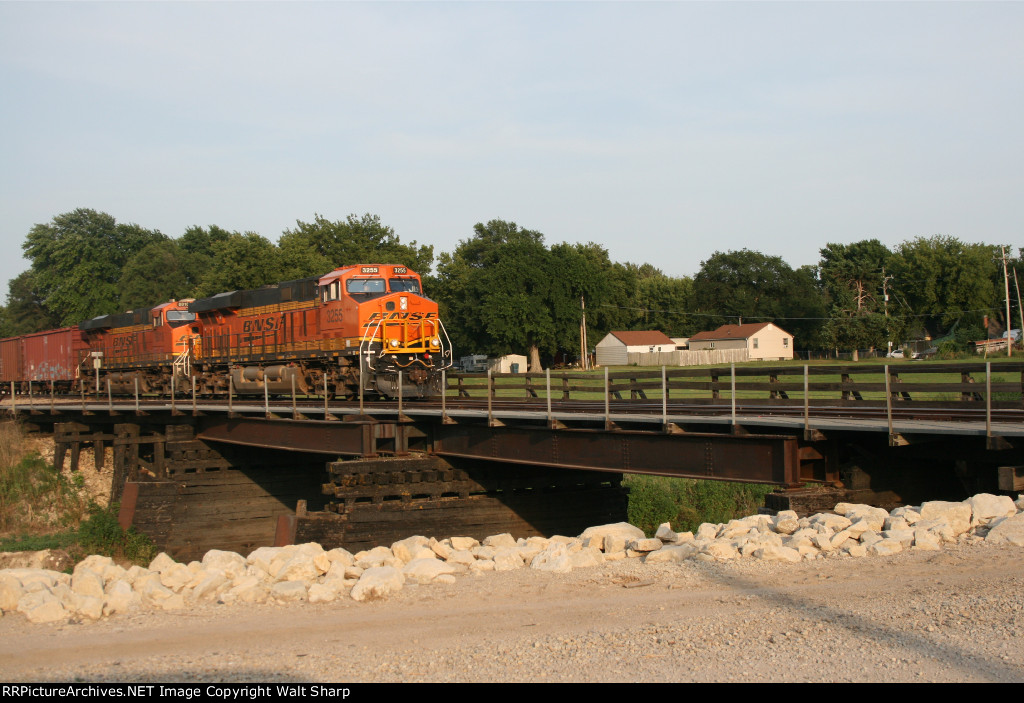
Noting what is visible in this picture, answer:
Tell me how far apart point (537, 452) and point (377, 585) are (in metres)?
6.47

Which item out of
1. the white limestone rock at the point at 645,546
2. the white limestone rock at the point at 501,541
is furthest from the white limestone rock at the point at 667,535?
the white limestone rock at the point at 501,541

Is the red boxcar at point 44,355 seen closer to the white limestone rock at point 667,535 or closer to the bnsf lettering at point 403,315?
the bnsf lettering at point 403,315

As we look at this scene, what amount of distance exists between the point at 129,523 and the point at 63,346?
23.5 m

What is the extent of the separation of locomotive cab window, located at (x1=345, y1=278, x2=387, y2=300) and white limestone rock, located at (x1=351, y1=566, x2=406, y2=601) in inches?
590

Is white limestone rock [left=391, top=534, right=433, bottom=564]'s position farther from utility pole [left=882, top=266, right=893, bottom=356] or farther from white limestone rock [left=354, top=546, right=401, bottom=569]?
utility pole [left=882, top=266, right=893, bottom=356]

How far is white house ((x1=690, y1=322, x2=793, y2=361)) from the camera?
90250 millimetres

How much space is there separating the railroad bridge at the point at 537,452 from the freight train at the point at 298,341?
1460 millimetres

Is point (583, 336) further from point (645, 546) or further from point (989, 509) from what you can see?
point (989, 509)

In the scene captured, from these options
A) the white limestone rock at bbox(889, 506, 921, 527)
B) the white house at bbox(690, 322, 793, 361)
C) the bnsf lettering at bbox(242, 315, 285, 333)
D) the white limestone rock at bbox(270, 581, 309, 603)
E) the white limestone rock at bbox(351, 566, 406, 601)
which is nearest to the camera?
the white limestone rock at bbox(351, 566, 406, 601)

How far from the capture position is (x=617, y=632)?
8.20 meters

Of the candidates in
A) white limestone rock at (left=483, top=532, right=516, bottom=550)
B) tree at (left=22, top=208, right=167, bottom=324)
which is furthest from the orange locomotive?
tree at (left=22, top=208, right=167, bottom=324)

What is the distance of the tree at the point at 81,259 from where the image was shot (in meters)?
86.9

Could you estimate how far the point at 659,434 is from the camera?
1455 cm
